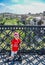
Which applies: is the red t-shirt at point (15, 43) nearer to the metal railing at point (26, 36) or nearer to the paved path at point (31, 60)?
the paved path at point (31, 60)

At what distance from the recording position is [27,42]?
4.18 meters

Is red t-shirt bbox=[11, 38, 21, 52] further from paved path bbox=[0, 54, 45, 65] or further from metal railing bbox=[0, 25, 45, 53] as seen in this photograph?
metal railing bbox=[0, 25, 45, 53]

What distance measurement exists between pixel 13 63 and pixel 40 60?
643 mm

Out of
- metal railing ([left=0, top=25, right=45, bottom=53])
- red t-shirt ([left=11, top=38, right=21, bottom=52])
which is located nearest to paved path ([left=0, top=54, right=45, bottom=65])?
metal railing ([left=0, top=25, right=45, bottom=53])

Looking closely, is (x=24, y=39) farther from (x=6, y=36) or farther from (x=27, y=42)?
(x=6, y=36)

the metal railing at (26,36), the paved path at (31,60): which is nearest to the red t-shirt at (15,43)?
the paved path at (31,60)

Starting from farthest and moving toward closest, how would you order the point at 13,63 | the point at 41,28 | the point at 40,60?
1. the point at 41,28
2. the point at 40,60
3. the point at 13,63

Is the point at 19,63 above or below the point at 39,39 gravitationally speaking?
below

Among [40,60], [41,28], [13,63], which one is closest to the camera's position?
[13,63]

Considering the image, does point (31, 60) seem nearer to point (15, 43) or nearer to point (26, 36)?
point (15, 43)

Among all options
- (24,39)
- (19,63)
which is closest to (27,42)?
(24,39)

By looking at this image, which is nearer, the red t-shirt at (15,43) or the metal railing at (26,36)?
the red t-shirt at (15,43)

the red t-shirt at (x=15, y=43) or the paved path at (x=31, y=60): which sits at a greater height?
the red t-shirt at (x=15, y=43)

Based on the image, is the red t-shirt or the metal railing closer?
the red t-shirt
